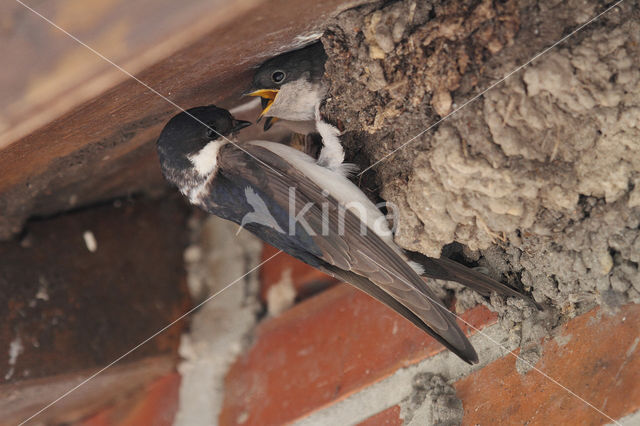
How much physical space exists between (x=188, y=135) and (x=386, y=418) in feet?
3.33

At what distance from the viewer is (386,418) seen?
2309 mm

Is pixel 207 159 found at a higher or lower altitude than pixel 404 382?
higher

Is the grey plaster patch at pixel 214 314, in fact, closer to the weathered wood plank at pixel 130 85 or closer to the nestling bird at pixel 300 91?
the weathered wood plank at pixel 130 85

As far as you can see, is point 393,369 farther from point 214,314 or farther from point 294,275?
point 214,314

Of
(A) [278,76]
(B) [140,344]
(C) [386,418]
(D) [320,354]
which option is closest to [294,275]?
(D) [320,354]

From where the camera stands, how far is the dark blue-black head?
2.27 meters

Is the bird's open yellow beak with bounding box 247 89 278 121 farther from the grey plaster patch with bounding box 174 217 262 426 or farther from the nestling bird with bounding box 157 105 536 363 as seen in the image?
the grey plaster patch with bounding box 174 217 262 426

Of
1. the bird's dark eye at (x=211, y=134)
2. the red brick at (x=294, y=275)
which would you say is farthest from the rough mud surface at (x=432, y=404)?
the bird's dark eye at (x=211, y=134)

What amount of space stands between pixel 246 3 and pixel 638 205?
1.05 meters

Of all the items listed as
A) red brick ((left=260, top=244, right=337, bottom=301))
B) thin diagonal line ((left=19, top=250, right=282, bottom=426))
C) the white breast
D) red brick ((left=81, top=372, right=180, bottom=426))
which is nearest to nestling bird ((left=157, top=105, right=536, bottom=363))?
the white breast

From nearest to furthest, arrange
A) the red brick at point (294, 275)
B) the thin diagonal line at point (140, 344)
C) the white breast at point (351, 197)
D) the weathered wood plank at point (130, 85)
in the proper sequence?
1. the weathered wood plank at point (130, 85)
2. the white breast at point (351, 197)
3. the thin diagonal line at point (140, 344)
4. the red brick at point (294, 275)

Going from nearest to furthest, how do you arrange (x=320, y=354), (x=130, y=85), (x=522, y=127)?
(x=130, y=85) → (x=522, y=127) → (x=320, y=354)

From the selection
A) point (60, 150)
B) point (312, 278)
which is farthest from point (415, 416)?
point (60, 150)

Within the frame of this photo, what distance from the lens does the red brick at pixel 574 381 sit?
6.55ft
